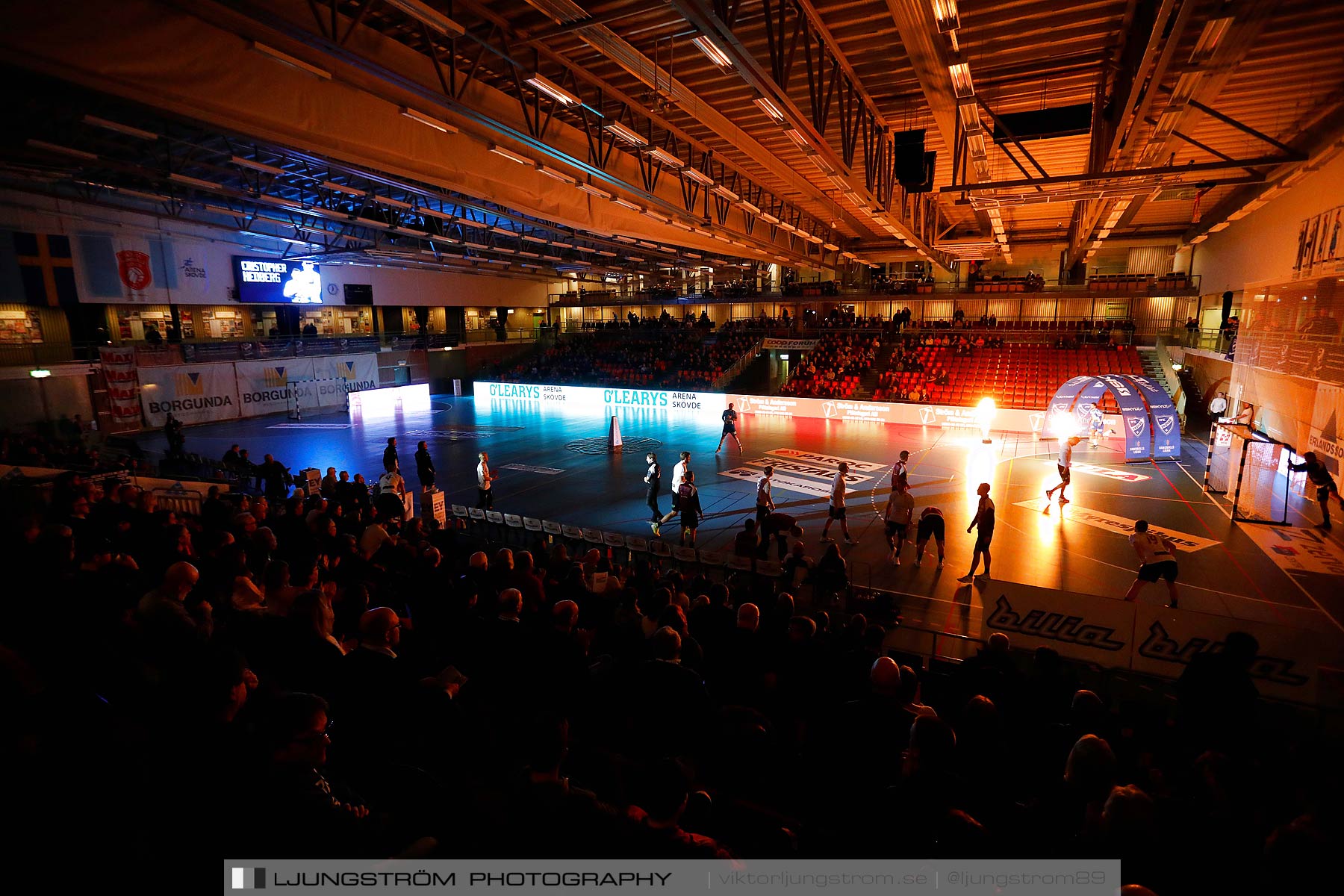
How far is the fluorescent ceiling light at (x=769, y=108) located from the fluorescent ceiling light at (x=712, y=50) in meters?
0.80

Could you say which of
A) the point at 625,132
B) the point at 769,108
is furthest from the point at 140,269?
the point at 769,108

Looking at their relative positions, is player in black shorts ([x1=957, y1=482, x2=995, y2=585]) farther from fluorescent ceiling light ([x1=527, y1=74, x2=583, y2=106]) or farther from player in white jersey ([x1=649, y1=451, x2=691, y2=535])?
fluorescent ceiling light ([x1=527, y1=74, x2=583, y2=106])

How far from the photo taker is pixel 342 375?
104ft

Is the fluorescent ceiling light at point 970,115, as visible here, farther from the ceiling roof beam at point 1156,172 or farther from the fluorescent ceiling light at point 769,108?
the fluorescent ceiling light at point 769,108

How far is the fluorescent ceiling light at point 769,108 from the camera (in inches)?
313

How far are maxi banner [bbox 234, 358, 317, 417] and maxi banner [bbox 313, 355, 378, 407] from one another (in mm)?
454

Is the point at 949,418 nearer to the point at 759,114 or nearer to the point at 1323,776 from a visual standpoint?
the point at 759,114

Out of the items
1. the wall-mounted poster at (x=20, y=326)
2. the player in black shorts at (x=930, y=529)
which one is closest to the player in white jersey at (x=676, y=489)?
the player in black shorts at (x=930, y=529)

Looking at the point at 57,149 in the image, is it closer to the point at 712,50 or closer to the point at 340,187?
the point at 340,187

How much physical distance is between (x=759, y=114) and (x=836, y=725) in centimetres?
1170

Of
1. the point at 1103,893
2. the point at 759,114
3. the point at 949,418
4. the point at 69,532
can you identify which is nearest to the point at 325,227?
the point at 759,114

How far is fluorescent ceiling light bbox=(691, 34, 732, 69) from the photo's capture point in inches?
264

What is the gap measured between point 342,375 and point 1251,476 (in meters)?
35.5

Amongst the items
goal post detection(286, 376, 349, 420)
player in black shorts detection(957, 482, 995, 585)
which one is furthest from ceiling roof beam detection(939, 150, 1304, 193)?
goal post detection(286, 376, 349, 420)
